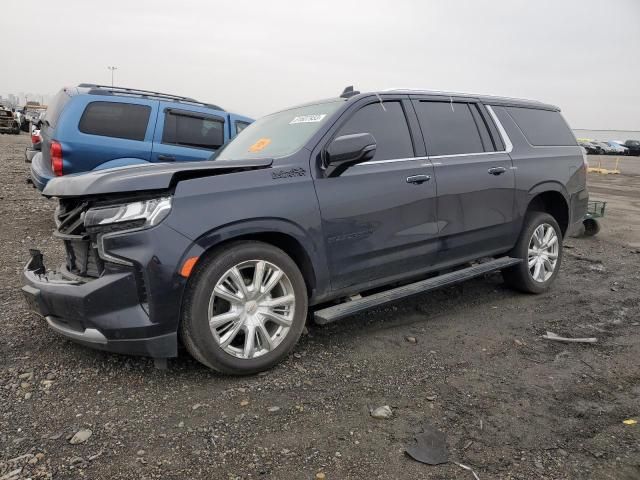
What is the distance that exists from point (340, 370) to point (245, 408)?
73 centimetres

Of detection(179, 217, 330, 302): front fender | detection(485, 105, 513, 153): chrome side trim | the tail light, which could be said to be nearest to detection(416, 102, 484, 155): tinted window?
detection(485, 105, 513, 153): chrome side trim

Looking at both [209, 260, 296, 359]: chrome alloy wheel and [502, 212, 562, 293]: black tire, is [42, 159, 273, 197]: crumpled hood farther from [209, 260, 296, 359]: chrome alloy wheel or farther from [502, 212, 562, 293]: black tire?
[502, 212, 562, 293]: black tire

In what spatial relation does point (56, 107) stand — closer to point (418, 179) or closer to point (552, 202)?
point (418, 179)

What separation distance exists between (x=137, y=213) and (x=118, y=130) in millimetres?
4701

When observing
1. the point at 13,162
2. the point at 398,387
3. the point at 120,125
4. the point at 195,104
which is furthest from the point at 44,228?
the point at 13,162

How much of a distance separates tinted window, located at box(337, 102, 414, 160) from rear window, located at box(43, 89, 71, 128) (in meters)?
4.83

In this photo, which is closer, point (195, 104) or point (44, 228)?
point (44, 228)

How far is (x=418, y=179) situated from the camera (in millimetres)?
3814

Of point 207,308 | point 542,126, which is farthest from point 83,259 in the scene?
point 542,126

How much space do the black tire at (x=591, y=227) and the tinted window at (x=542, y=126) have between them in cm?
326

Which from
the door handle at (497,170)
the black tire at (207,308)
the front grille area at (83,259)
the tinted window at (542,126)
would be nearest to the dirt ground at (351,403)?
the black tire at (207,308)

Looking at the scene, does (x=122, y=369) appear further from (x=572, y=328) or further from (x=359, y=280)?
(x=572, y=328)

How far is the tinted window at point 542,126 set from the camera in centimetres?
495

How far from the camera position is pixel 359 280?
3.56 meters
